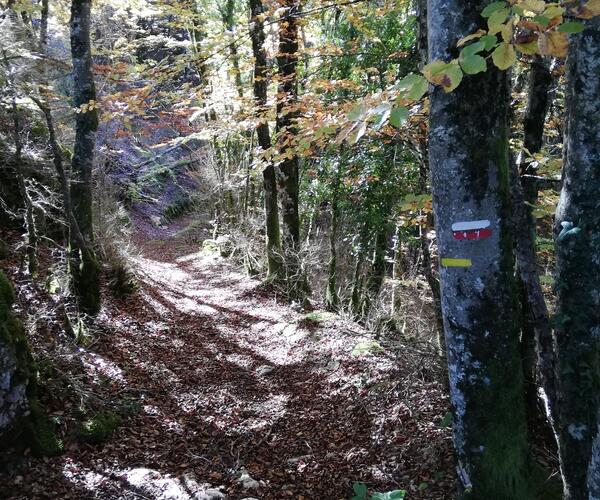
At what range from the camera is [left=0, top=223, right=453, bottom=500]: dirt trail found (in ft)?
12.5

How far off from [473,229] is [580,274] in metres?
0.75

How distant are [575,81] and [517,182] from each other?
1.08m

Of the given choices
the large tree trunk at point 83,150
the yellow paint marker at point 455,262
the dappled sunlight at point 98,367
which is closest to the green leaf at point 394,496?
the yellow paint marker at point 455,262

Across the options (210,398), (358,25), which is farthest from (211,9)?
A: (210,398)

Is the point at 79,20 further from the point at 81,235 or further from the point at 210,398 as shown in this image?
the point at 210,398

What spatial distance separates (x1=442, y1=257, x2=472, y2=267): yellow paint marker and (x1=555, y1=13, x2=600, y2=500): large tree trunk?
0.66m

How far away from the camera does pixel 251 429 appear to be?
4.98 metres

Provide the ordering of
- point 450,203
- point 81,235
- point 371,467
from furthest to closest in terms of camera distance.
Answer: point 81,235, point 371,467, point 450,203

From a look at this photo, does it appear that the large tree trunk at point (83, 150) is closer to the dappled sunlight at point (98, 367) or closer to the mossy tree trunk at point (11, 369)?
the dappled sunlight at point (98, 367)

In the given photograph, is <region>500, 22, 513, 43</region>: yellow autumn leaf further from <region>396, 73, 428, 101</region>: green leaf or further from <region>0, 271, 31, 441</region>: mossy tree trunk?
<region>0, 271, 31, 441</region>: mossy tree trunk

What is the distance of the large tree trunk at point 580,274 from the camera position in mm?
2395

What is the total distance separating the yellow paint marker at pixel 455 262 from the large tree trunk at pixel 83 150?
5503mm

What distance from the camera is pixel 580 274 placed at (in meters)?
2.46

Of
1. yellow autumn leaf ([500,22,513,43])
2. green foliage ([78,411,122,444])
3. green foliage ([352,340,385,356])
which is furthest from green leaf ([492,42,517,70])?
green foliage ([352,340,385,356])
